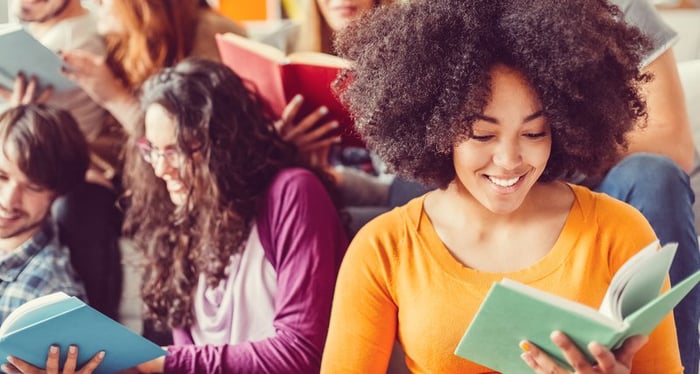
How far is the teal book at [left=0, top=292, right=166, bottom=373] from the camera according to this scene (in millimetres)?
1157

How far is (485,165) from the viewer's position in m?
1.04

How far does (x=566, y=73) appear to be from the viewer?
0.98 m

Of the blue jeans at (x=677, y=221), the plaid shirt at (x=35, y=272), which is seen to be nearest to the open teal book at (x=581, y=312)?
the blue jeans at (x=677, y=221)

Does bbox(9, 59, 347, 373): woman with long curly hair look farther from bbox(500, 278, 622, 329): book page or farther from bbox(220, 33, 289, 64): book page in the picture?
bbox(500, 278, 622, 329): book page

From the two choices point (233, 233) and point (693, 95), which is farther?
point (693, 95)

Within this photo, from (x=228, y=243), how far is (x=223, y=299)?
0.33 ft

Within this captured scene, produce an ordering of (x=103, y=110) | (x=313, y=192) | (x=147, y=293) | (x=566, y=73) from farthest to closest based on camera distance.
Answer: (x=103, y=110) → (x=147, y=293) → (x=313, y=192) → (x=566, y=73)

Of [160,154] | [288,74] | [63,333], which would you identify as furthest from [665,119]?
[63,333]

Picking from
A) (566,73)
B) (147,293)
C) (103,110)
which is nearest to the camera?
(566,73)

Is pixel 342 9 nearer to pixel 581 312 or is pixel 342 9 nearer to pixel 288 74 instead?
pixel 288 74

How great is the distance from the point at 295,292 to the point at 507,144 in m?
0.50

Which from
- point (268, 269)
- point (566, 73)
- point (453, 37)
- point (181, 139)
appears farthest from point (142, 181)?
point (566, 73)

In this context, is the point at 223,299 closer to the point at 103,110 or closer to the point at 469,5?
the point at 103,110

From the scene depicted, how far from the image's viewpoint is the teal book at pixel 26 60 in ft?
4.79
